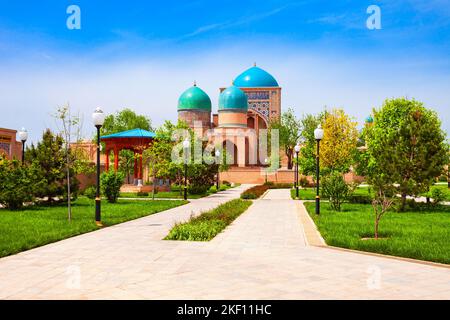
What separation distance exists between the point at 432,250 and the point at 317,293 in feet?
14.6

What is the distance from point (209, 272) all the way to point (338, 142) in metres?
28.3

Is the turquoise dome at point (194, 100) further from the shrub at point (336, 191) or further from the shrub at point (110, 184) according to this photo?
the shrub at point (336, 191)

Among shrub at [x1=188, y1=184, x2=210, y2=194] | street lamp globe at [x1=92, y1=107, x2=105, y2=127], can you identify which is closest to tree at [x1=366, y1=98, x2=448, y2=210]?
street lamp globe at [x1=92, y1=107, x2=105, y2=127]

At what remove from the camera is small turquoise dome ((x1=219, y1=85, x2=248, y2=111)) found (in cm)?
5944

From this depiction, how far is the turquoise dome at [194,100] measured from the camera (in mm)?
60562

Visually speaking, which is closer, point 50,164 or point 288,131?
point 50,164

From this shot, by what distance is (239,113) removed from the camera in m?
59.9

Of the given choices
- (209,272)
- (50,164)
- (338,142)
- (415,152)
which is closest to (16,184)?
(50,164)

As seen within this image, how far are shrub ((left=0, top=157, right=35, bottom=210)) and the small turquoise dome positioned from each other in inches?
1590

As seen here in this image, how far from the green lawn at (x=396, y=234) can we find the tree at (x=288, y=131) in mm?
43183

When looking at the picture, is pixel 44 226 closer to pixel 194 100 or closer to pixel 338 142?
pixel 338 142

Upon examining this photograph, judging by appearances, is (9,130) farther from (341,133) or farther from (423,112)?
(423,112)

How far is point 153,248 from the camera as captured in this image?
1009cm
